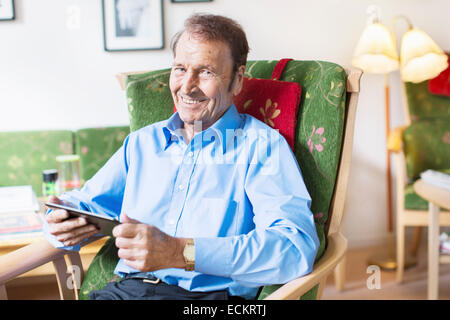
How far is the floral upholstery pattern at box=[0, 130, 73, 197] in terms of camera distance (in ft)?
6.42

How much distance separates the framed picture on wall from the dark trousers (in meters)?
1.25

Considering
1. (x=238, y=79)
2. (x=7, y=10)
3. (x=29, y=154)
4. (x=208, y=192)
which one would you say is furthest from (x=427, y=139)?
(x=7, y=10)

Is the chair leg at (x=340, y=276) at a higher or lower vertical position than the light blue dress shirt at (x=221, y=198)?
lower

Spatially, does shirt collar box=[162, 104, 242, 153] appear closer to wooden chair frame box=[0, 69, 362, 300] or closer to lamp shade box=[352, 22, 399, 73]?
wooden chair frame box=[0, 69, 362, 300]

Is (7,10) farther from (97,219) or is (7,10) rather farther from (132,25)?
(97,219)

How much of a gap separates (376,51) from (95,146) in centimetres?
130

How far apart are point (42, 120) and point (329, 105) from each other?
1406 millimetres

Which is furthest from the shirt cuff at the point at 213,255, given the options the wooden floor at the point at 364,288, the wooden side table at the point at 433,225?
the wooden floor at the point at 364,288

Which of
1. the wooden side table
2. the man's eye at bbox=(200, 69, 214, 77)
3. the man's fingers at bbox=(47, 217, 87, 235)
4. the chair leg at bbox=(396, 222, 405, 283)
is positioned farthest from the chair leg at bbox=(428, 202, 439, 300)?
the man's fingers at bbox=(47, 217, 87, 235)

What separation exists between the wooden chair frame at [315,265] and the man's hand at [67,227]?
0.29ft

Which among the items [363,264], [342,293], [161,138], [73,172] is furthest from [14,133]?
[363,264]

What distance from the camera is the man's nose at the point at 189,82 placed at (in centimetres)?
109

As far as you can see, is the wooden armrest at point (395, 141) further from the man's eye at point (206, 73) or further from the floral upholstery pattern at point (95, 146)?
the man's eye at point (206, 73)

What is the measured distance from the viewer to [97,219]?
91cm
